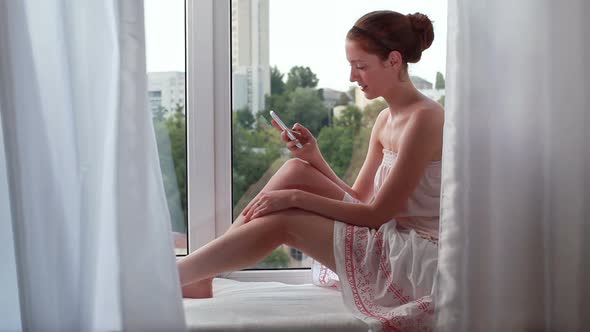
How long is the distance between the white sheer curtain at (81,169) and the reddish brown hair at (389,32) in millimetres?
606

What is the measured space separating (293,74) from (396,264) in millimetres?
582

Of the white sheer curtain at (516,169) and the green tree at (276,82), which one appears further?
the green tree at (276,82)

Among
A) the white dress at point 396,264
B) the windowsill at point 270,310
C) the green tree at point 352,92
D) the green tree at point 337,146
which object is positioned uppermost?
the green tree at point 352,92

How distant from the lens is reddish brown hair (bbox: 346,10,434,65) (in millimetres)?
1611

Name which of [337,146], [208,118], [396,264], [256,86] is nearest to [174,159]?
[208,118]

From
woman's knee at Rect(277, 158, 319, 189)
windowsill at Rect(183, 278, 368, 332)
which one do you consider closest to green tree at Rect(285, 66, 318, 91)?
woman's knee at Rect(277, 158, 319, 189)

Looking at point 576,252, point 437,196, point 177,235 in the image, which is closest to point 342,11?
point 437,196

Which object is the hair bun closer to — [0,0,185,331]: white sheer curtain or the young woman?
the young woman

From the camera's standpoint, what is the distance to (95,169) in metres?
1.20

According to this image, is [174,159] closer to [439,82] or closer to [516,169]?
[439,82]

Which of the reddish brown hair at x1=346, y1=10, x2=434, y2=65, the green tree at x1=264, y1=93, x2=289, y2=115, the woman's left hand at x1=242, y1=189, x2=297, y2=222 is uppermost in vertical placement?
the reddish brown hair at x1=346, y1=10, x2=434, y2=65

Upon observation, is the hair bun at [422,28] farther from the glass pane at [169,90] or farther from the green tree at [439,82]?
the glass pane at [169,90]

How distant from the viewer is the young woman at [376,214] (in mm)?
1433

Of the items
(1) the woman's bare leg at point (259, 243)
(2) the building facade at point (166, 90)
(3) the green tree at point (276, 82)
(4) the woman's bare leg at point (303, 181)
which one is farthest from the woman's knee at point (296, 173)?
(2) the building facade at point (166, 90)
